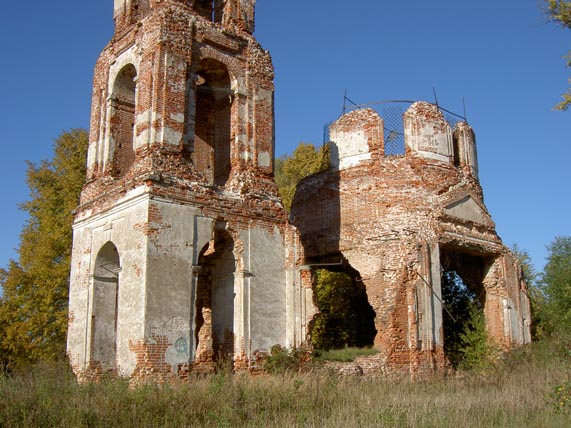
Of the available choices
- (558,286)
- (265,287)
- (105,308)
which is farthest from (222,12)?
(558,286)

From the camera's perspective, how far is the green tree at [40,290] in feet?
63.3

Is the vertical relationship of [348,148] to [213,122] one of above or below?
below

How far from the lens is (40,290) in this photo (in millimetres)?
19656

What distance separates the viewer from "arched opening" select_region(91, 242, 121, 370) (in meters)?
13.4

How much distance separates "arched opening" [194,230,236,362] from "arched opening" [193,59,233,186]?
198 centimetres

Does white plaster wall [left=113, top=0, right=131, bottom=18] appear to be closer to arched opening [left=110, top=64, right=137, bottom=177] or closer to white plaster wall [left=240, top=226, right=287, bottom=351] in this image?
arched opening [left=110, top=64, right=137, bottom=177]

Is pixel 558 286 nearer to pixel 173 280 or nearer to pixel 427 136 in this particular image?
pixel 427 136

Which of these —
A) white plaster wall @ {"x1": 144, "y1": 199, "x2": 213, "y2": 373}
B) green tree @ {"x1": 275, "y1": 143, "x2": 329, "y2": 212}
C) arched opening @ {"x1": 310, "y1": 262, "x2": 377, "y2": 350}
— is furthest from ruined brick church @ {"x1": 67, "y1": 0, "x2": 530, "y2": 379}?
green tree @ {"x1": 275, "y1": 143, "x2": 329, "y2": 212}

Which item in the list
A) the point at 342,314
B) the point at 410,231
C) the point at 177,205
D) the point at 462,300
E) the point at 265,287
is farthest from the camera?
the point at 342,314

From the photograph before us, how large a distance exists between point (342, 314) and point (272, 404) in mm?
13682

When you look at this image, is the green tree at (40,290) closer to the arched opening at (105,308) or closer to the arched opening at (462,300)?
the arched opening at (105,308)

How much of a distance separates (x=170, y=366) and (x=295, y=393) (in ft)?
9.90

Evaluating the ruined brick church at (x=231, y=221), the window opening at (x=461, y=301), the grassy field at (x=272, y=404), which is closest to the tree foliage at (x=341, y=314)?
the window opening at (x=461, y=301)

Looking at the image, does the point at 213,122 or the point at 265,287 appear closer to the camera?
the point at 265,287
